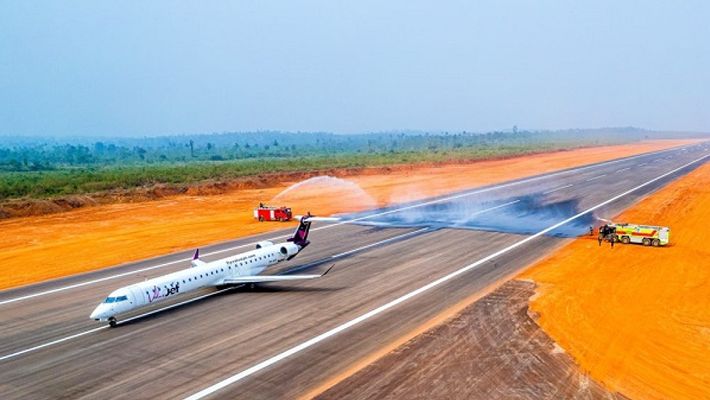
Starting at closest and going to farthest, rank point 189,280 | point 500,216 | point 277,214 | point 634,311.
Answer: point 634,311 → point 189,280 → point 500,216 → point 277,214

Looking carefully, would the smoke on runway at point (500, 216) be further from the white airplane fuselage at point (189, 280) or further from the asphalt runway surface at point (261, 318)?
the white airplane fuselage at point (189, 280)

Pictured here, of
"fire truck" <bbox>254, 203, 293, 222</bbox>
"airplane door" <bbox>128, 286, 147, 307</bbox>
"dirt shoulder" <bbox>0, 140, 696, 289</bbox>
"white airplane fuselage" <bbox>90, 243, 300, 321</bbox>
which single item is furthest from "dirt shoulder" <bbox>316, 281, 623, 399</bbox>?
"fire truck" <bbox>254, 203, 293, 222</bbox>

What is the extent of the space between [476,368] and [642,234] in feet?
104

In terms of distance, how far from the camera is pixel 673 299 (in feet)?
107

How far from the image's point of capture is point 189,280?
33344 mm

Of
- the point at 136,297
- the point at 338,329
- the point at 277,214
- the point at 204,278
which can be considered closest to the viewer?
the point at 338,329

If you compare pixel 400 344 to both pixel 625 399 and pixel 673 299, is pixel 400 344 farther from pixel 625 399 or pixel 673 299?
pixel 673 299

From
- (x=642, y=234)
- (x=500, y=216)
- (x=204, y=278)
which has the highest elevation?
(x=204, y=278)

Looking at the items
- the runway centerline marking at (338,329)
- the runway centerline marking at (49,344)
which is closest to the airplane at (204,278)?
the runway centerline marking at (49,344)

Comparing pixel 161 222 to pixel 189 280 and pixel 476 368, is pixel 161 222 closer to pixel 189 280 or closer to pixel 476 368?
pixel 189 280

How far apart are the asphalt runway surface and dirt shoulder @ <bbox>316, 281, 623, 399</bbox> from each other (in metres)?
1.79

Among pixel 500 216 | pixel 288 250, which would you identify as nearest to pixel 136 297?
pixel 288 250

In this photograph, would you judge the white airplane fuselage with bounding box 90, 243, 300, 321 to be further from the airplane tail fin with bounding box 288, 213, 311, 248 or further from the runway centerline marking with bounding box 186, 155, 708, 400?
the runway centerline marking with bounding box 186, 155, 708, 400

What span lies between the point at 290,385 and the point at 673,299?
977 inches
